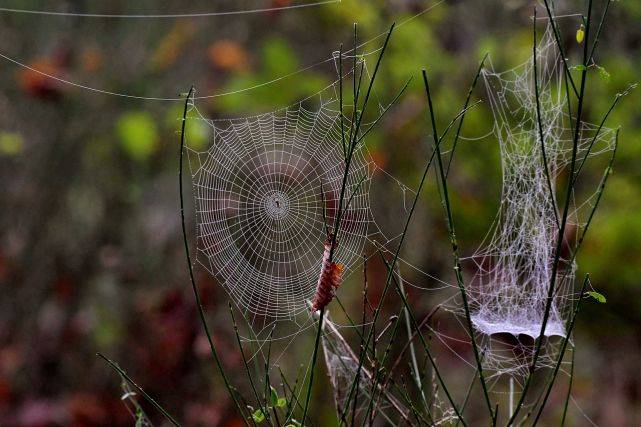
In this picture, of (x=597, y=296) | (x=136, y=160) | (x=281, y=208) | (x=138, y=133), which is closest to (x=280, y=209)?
(x=281, y=208)

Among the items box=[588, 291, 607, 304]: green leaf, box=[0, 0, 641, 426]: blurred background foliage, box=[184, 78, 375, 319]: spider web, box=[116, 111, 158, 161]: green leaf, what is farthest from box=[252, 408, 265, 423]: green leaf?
box=[116, 111, 158, 161]: green leaf

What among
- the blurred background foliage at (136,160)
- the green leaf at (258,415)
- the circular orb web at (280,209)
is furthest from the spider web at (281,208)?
the green leaf at (258,415)

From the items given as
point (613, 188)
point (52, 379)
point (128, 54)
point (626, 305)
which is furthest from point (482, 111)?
point (52, 379)

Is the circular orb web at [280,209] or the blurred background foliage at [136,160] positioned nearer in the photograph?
the circular orb web at [280,209]

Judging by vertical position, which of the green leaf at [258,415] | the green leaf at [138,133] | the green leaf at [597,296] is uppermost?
the green leaf at [138,133]

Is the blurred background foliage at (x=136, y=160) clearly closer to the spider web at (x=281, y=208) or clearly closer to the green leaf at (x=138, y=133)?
the green leaf at (x=138, y=133)

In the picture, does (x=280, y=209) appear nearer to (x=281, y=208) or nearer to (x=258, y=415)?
(x=281, y=208)

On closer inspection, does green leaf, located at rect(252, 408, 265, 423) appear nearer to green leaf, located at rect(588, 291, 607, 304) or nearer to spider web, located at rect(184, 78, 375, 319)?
green leaf, located at rect(588, 291, 607, 304)
